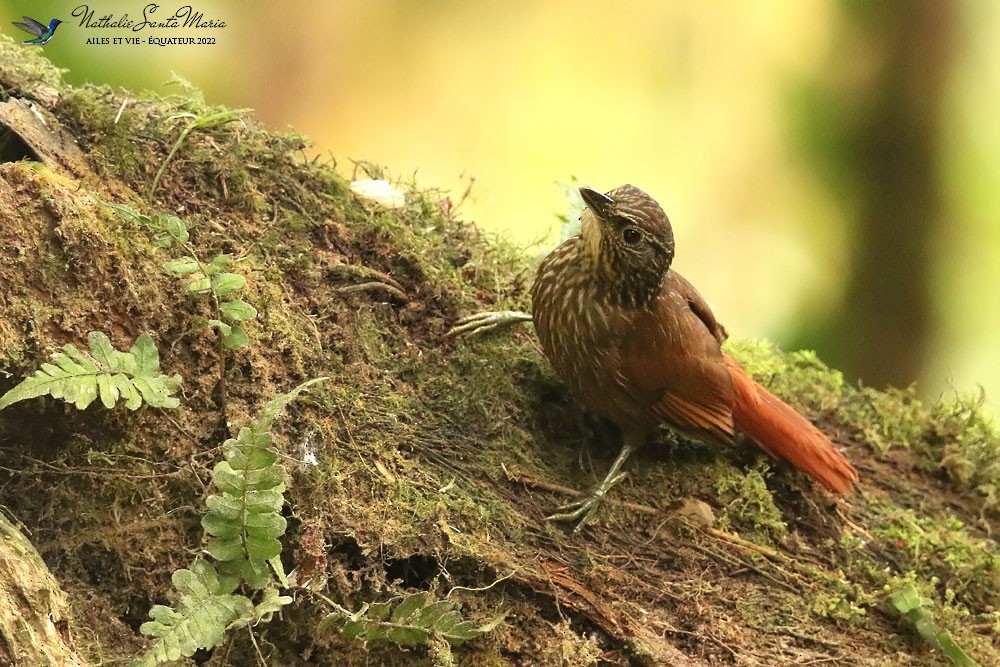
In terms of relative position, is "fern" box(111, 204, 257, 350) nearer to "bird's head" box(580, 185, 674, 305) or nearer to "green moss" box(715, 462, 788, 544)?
"bird's head" box(580, 185, 674, 305)

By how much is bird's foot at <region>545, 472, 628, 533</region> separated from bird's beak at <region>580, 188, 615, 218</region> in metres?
0.80

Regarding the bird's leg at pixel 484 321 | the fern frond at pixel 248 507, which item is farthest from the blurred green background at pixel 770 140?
the fern frond at pixel 248 507

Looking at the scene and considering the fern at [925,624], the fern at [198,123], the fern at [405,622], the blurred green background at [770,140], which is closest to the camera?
the fern at [405,622]

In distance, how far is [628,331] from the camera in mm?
2430

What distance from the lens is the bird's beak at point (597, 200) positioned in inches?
92.2

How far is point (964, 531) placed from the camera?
286cm

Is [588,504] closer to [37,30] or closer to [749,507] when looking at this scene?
[749,507]

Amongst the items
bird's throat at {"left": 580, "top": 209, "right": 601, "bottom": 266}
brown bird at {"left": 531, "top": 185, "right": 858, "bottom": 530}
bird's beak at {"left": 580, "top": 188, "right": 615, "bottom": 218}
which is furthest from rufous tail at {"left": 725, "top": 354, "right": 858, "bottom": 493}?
bird's beak at {"left": 580, "top": 188, "right": 615, "bottom": 218}

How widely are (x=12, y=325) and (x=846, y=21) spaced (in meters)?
4.40

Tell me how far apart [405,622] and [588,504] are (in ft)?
2.44

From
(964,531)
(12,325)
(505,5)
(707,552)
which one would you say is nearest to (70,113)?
(12,325)

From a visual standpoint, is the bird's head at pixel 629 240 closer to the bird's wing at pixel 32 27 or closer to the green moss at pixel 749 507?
the green moss at pixel 749 507

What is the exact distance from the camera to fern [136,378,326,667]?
1486 mm

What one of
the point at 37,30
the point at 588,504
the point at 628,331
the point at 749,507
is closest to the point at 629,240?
the point at 628,331
